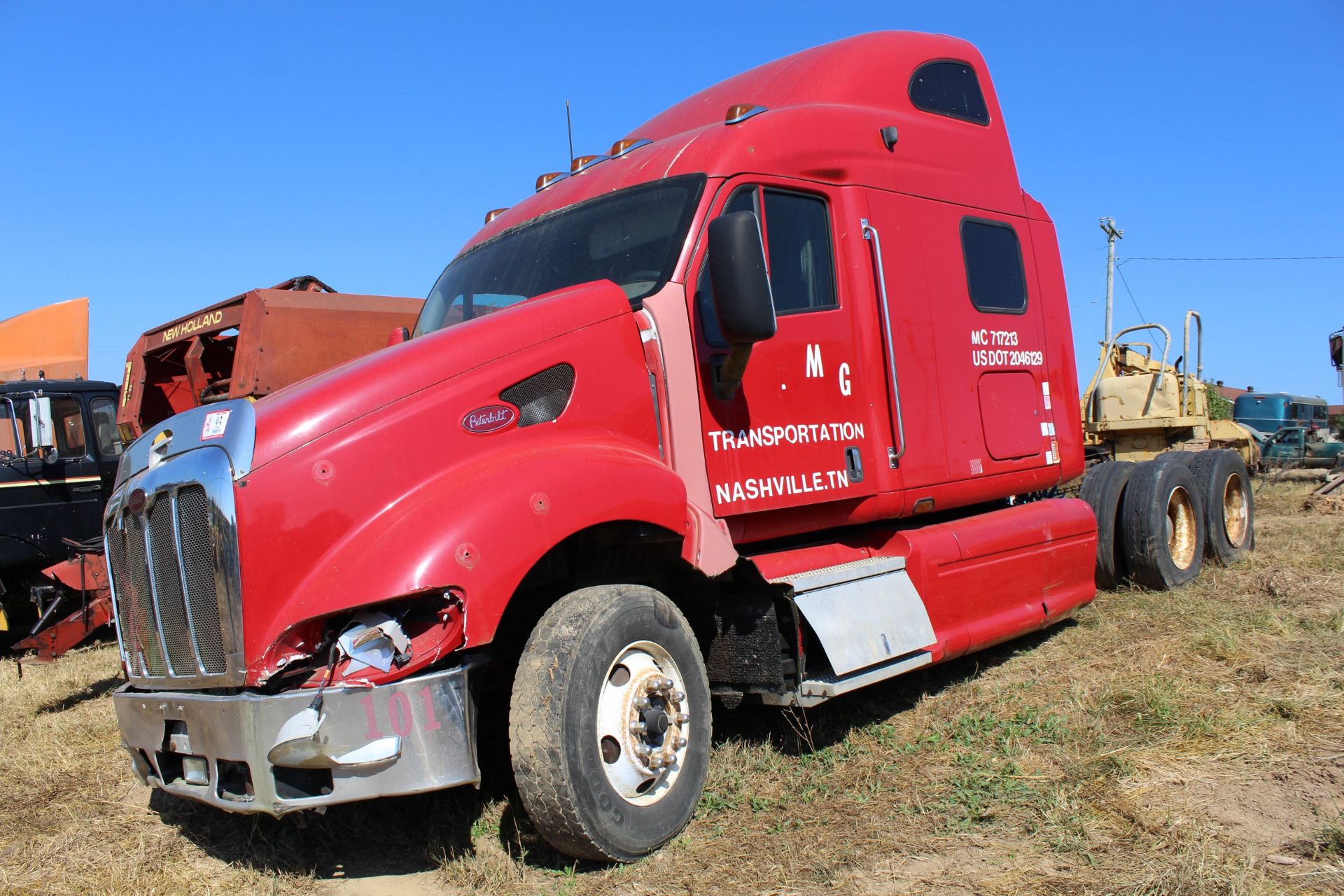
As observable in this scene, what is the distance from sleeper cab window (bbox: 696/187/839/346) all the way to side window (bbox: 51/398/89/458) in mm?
7904

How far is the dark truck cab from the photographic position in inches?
364

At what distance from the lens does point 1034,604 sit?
6223 mm

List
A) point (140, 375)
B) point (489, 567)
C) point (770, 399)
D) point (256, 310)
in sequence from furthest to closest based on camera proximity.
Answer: point (140, 375)
point (256, 310)
point (770, 399)
point (489, 567)

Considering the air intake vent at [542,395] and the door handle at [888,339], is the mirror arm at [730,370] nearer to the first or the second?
the air intake vent at [542,395]

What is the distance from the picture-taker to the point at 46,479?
952 cm

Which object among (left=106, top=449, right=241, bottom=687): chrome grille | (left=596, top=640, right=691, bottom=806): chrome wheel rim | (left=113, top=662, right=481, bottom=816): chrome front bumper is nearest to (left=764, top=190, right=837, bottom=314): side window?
(left=596, top=640, right=691, bottom=806): chrome wheel rim

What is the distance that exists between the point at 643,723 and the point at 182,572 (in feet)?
5.77

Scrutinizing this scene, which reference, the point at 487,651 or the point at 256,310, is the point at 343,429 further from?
the point at 256,310

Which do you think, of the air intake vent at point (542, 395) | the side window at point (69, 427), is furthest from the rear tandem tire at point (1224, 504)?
the side window at point (69, 427)

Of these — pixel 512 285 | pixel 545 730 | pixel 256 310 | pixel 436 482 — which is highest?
pixel 256 310

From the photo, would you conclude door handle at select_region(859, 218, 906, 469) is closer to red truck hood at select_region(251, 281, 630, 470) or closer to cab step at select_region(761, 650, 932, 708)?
cab step at select_region(761, 650, 932, 708)

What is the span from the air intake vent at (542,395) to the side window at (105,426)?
767 centimetres

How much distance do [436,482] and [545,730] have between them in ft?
3.13

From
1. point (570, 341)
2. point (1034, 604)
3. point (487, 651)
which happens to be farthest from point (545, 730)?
point (1034, 604)
